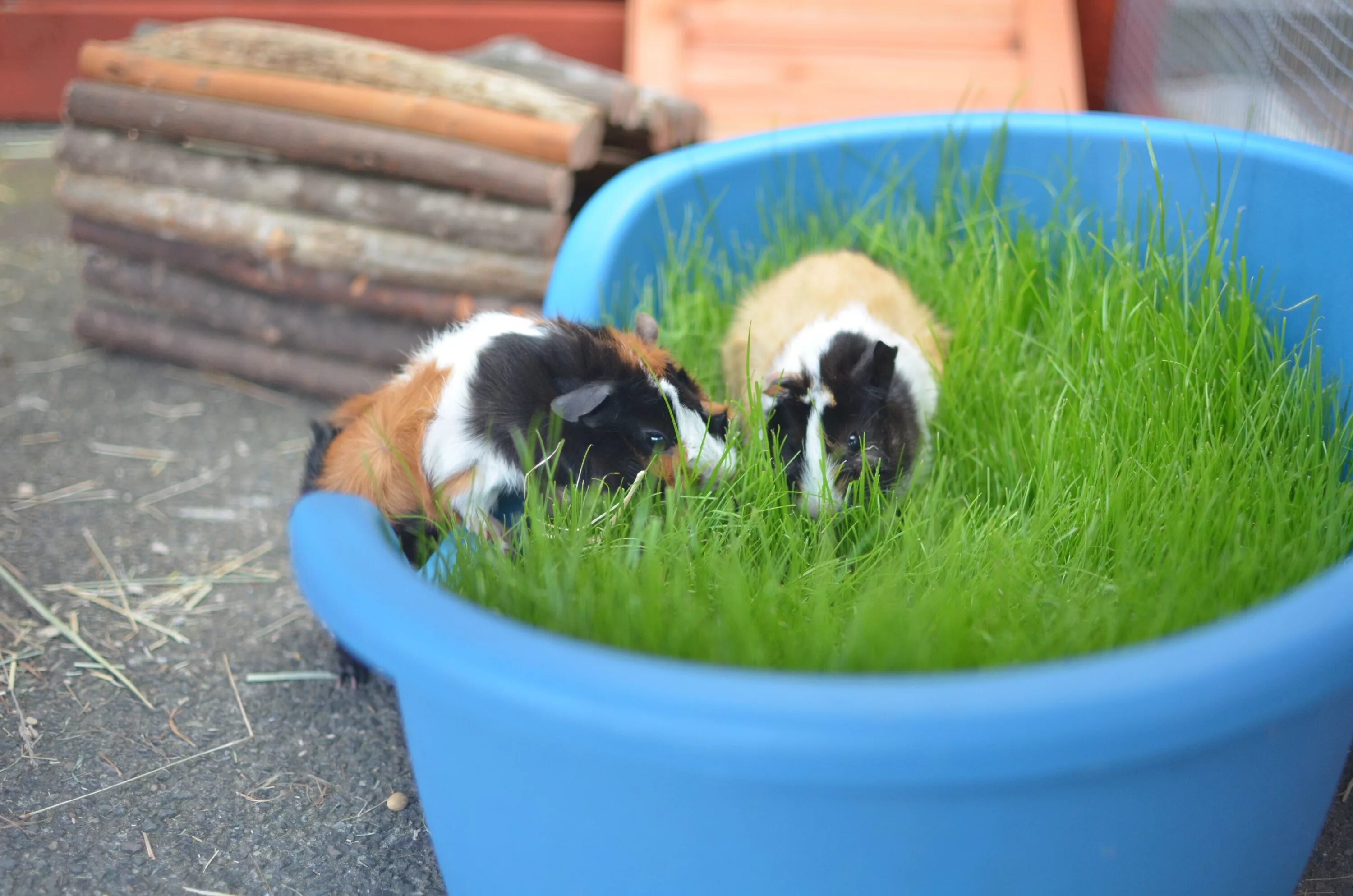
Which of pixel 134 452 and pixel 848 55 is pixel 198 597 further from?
pixel 848 55

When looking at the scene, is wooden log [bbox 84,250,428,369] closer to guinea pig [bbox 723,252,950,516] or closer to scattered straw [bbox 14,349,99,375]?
scattered straw [bbox 14,349,99,375]

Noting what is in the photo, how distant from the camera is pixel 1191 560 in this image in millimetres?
1354

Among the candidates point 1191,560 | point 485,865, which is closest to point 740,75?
point 1191,560

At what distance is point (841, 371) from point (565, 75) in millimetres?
1952

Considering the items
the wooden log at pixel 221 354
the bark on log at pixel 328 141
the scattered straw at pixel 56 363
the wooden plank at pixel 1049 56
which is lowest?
the scattered straw at pixel 56 363

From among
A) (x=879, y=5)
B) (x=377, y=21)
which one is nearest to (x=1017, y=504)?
(x=879, y=5)

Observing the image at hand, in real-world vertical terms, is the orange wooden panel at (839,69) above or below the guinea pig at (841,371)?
above

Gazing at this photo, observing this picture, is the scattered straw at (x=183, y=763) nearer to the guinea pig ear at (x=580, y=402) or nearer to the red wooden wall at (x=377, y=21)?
the guinea pig ear at (x=580, y=402)

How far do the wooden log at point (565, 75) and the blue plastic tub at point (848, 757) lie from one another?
195cm

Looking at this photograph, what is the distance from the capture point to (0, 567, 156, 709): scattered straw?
6.32 ft

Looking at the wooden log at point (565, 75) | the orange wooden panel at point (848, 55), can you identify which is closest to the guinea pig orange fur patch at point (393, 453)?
the wooden log at point (565, 75)

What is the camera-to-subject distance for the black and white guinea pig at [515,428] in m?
1.61

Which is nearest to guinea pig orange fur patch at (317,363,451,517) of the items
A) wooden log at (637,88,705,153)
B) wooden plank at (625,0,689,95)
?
wooden log at (637,88,705,153)

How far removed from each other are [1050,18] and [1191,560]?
121 inches
